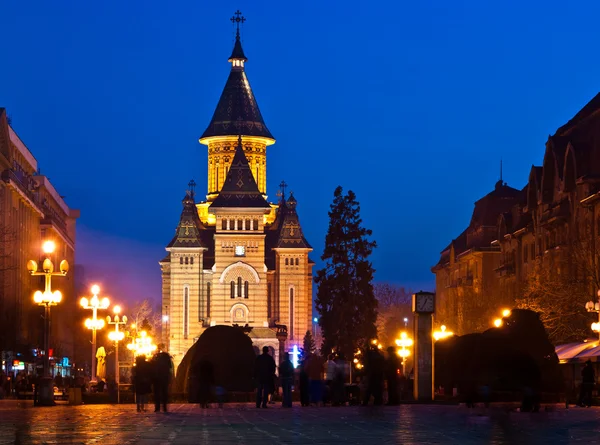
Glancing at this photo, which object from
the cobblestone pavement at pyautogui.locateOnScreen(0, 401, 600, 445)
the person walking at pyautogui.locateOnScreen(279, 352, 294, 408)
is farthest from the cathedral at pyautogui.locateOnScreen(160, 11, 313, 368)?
the cobblestone pavement at pyautogui.locateOnScreen(0, 401, 600, 445)

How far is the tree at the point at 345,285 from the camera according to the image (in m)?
105

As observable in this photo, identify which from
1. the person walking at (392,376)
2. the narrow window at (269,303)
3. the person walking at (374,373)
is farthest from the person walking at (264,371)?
the narrow window at (269,303)

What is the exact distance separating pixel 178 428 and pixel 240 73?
166 m

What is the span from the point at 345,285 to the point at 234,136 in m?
81.2

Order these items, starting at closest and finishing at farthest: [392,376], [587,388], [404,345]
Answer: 1. [392,376]
2. [587,388]
3. [404,345]

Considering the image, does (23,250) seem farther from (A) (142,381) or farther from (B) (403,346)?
(A) (142,381)

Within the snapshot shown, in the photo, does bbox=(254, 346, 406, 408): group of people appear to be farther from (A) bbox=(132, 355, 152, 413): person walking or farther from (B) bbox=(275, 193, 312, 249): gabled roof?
(B) bbox=(275, 193, 312, 249): gabled roof

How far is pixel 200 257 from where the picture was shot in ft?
547

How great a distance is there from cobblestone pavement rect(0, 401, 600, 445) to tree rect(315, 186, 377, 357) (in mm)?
71998

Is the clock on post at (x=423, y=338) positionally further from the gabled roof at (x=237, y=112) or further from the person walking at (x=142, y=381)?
the gabled roof at (x=237, y=112)

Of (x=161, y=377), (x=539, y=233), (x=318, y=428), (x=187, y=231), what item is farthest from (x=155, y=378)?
(x=187, y=231)

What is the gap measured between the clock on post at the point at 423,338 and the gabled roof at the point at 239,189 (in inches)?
4809

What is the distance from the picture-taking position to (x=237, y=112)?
18538 centimetres

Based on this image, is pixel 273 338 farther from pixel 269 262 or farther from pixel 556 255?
pixel 556 255
